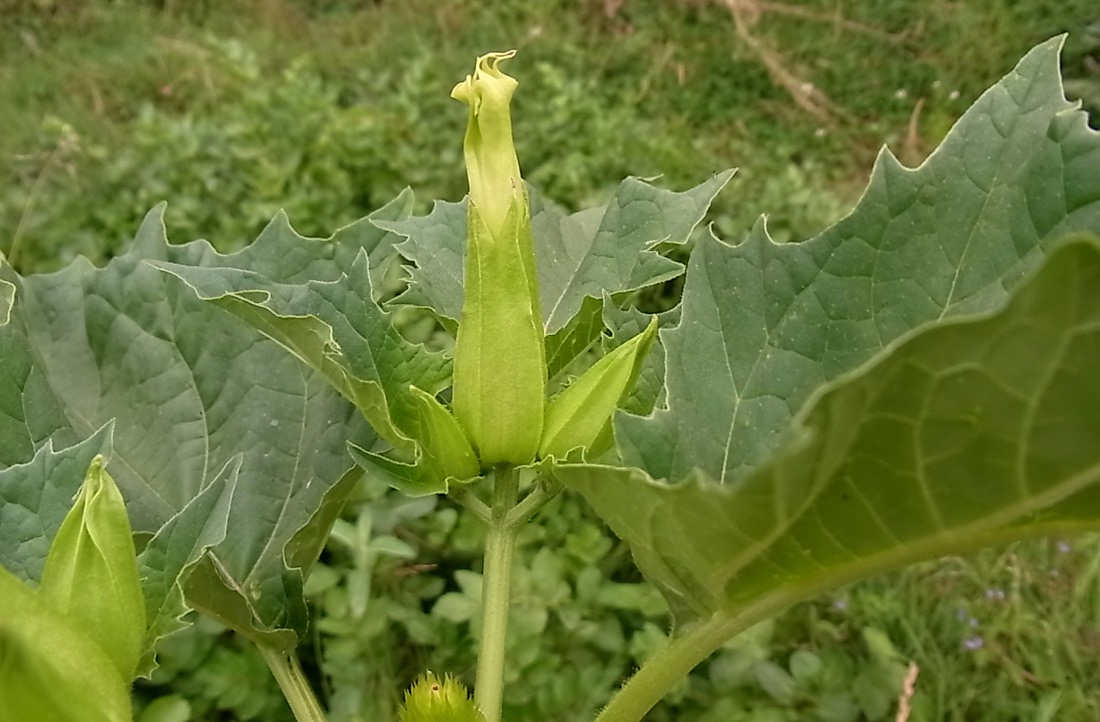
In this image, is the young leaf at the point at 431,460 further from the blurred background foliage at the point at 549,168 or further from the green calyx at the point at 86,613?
the blurred background foliage at the point at 549,168

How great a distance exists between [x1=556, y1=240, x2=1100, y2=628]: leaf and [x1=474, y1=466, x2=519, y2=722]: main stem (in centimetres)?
7

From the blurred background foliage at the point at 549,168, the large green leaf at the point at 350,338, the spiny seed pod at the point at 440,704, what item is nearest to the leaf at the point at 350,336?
the large green leaf at the point at 350,338

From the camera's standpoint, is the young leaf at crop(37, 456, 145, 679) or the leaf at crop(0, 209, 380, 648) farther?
the leaf at crop(0, 209, 380, 648)

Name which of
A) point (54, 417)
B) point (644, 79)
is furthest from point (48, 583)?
point (644, 79)

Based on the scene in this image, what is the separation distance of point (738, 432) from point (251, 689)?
0.83 metres

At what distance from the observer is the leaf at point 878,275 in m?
0.40

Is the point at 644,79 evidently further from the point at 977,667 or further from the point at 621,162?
the point at 977,667

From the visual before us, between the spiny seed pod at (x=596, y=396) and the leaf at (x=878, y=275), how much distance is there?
0.06ft

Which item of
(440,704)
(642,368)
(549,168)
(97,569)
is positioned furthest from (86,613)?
(549,168)

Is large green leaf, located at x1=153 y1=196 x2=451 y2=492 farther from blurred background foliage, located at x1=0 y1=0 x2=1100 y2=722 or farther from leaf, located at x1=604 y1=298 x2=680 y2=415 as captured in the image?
blurred background foliage, located at x1=0 y1=0 x2=1100 y2=722

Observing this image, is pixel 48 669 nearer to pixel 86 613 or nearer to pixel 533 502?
pixel 86 613

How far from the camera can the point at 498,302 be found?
44 cm

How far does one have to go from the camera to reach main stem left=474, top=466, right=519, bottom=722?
0.45 meters

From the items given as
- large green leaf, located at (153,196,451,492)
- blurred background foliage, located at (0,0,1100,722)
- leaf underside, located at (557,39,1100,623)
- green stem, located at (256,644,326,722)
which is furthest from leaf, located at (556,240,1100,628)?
blurred background foliage, located at (0,0,1100,722)
